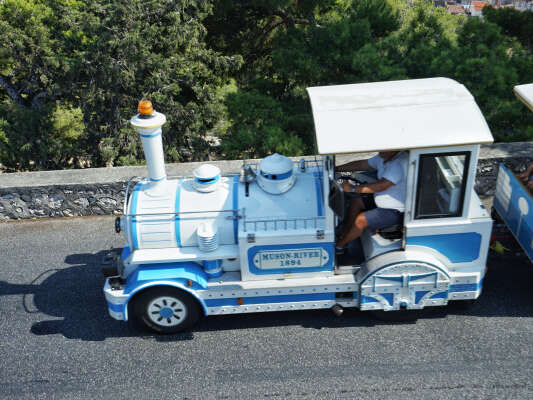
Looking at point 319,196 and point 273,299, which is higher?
point 319,196

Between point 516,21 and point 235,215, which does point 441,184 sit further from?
point 516,21

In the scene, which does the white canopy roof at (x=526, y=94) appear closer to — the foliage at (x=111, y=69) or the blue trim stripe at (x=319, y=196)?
the blue trim stripe at (x=319, y=196)

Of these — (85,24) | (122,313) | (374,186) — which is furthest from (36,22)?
(374,186)

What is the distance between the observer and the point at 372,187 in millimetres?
5055

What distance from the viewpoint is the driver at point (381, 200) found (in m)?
4.94

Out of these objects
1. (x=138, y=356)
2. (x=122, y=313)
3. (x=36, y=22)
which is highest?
(x=36, y=22)

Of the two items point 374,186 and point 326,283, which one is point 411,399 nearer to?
point 326,283

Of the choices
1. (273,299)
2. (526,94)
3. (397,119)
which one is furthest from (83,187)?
(526,94)

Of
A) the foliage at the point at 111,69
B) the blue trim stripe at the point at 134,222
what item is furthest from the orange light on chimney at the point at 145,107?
the foliage at the point at 111,69

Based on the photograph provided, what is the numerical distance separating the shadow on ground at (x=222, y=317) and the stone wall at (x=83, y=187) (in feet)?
5.03

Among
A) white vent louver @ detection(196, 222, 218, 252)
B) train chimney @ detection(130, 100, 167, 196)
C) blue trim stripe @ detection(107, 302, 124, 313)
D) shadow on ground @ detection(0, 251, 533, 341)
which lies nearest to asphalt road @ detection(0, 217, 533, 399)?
shadow on ground @ detection(0, 251, 533, 341)

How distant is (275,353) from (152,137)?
8.37 feet

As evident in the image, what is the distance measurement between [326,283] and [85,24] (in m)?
7.23

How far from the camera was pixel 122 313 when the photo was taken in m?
5.25
